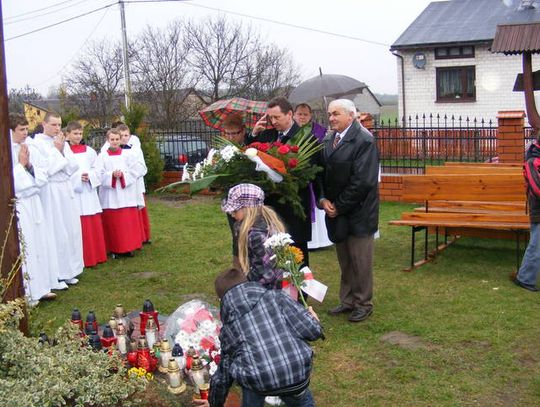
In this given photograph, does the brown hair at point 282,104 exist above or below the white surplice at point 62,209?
above

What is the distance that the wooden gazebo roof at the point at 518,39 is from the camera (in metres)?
10.6

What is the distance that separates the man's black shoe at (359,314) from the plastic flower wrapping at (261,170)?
1187 mm

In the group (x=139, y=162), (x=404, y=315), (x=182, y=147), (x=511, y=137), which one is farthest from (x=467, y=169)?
(x=182, y=147)

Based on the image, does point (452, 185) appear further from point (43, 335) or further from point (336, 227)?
point (43, 335)

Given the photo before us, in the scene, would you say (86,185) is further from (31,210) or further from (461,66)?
(461,66)

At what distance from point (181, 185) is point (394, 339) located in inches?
95.5

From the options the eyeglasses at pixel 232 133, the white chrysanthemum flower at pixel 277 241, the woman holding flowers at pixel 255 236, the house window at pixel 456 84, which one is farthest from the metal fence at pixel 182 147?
the house window at pixel 456 84

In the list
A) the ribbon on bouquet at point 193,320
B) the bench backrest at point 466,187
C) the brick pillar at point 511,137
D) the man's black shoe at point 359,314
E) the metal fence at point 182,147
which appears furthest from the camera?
the metal fence at point 182,147

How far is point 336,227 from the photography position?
6.67 meters

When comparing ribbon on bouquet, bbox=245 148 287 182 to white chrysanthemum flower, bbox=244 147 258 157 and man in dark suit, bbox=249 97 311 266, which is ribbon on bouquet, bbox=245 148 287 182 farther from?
man in dark suit, bbox=249 97 311 266

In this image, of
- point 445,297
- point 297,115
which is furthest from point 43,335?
point 297,115

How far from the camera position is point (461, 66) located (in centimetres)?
2992

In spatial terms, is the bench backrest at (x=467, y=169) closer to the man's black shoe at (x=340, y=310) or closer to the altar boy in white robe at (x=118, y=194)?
the man's black shoe at (x=340, y=310)

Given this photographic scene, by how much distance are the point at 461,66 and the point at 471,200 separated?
22.8 metres
